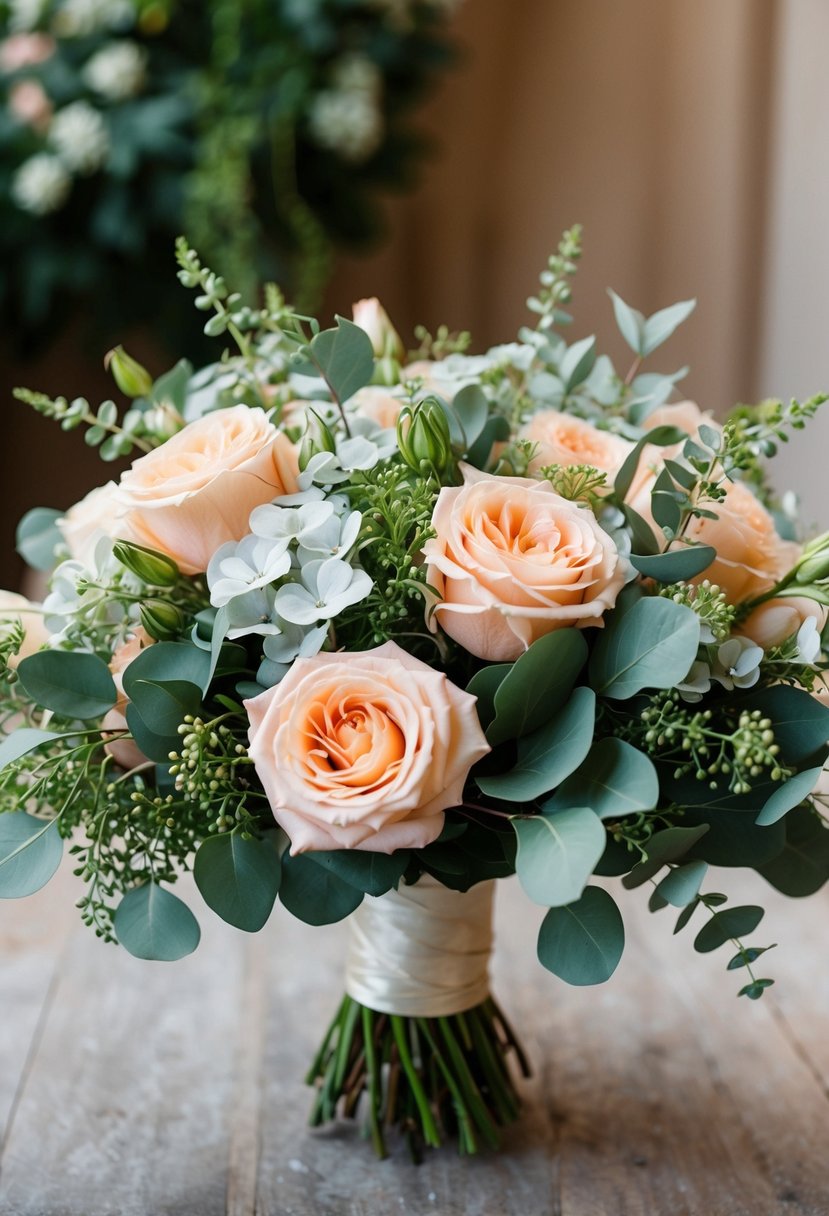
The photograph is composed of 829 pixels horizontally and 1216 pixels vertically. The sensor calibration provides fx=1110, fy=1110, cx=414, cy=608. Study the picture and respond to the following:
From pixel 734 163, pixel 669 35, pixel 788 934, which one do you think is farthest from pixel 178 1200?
pixel 669 35

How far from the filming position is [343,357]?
588mm

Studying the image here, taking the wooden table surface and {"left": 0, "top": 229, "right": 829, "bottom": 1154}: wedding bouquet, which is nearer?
{"left": 0, "top": 229, "right": 829, "bottom": 1154}: wedding bouquet

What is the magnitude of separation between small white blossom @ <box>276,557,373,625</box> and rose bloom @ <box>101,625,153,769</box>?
0.34 feet

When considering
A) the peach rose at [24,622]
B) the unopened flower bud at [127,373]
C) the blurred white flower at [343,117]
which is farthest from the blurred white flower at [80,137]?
the peach rose at [24,622]

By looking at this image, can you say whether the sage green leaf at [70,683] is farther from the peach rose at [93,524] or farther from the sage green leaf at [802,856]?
the sage green leaf at [802,856]

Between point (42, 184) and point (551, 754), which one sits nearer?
point (551, 754)

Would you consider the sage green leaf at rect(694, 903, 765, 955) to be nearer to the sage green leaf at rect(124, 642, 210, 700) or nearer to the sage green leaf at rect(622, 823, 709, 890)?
the sage green leaf at rect(622, 823, 709, 890)

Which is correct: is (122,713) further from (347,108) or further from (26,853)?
(347,108)

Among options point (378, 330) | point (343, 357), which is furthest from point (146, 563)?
point (378, 330)

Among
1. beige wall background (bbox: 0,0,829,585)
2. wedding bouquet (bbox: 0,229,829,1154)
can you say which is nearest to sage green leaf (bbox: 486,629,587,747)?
wedding bouquet (bbox: 0,229,829,1154)

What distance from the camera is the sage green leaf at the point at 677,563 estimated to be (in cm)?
54

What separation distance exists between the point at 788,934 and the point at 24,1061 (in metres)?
0.66

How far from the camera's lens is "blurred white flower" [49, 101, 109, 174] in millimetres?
1889

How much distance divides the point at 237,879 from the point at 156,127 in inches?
66.7
